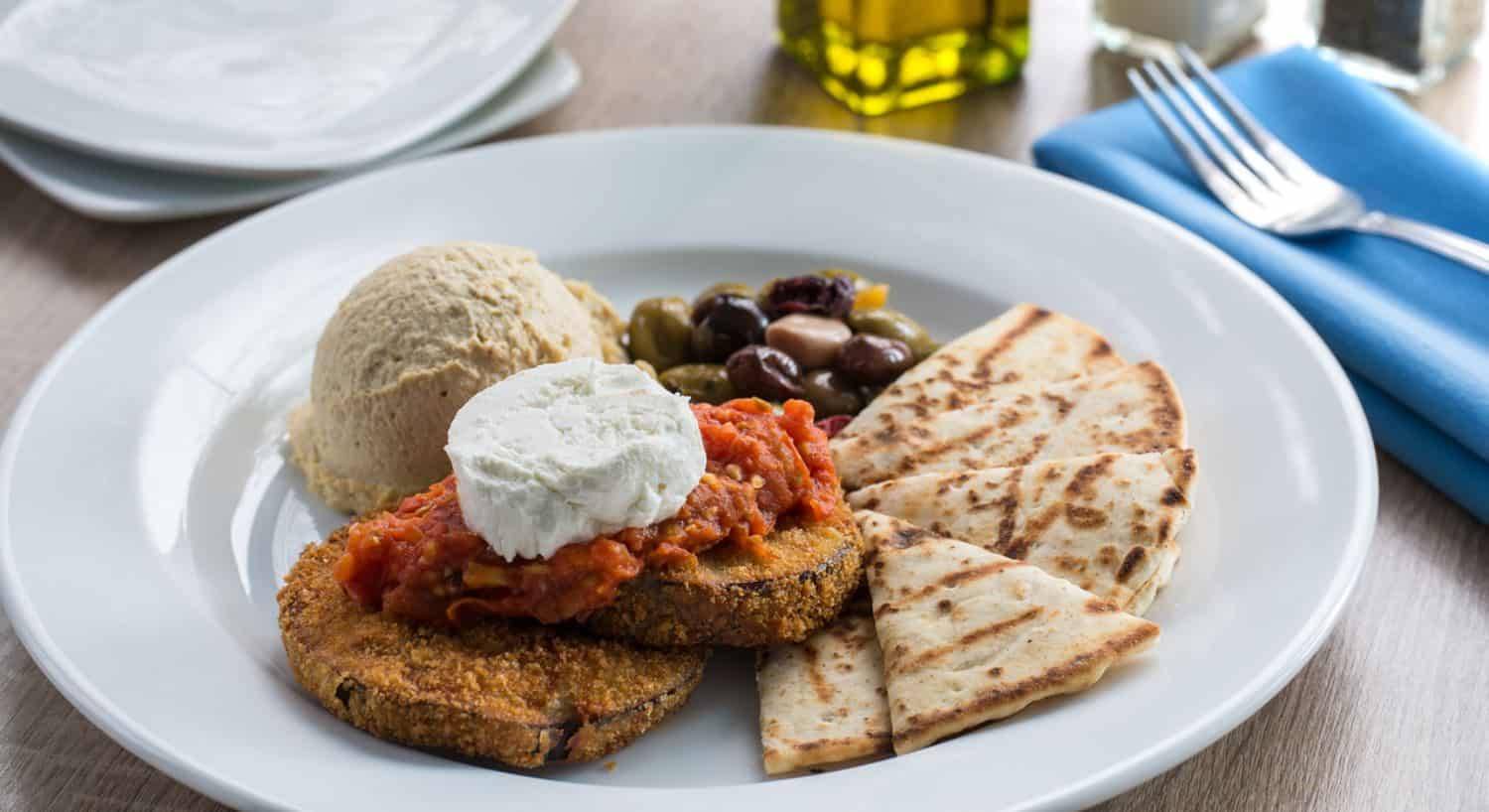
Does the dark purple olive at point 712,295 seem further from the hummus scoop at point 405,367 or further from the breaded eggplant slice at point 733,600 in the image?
the breaded eggplant slice at point 733,600

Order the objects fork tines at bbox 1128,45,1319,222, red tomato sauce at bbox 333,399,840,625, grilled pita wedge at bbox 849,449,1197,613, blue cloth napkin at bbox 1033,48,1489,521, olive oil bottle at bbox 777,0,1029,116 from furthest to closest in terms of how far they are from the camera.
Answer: olive oil bottle at bbox 777,0,1029,116
fork tines at bbox 1128,45,1319,222
blue cloth napkin at bbox 1033,48,1489,521
grilled pita wedge at bbox 849,449,1197,613
red tomato sauce at bbox 333,399,840,625

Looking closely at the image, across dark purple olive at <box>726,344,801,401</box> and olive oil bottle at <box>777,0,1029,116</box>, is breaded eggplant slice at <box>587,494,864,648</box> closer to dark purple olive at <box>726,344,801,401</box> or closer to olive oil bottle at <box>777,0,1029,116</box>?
dark purple olive at <box>726,344,801,401</box>

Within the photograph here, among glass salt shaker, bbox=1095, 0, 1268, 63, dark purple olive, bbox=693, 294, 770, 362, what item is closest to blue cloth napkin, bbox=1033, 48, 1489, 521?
glass salt shaker, bbox=1095, 0, 1268, 63

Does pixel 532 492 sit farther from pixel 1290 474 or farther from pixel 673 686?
pixel 1290 474

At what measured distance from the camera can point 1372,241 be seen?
3.78 metres

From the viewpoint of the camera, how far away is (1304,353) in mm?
3180

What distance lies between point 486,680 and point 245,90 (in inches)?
116

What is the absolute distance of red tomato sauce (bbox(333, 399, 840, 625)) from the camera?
8.38ft

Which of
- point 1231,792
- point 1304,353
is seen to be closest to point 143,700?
point 1231,792

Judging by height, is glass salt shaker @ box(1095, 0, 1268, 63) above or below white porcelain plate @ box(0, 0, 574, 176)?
above

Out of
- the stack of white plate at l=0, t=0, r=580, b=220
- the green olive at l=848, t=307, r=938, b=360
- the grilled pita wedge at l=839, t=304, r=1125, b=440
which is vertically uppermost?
the grilled pita wedge at l=839, t=304, r=1125, b=440

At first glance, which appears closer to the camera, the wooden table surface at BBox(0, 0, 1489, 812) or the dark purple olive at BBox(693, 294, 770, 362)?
the wooden table surface at BBox(0, 0, 1489, 812)

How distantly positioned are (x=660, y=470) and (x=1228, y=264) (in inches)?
67.1

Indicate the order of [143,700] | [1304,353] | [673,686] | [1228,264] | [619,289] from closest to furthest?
→ [143,700], [673,686], [1304,353], [1228,264], [619,289]
